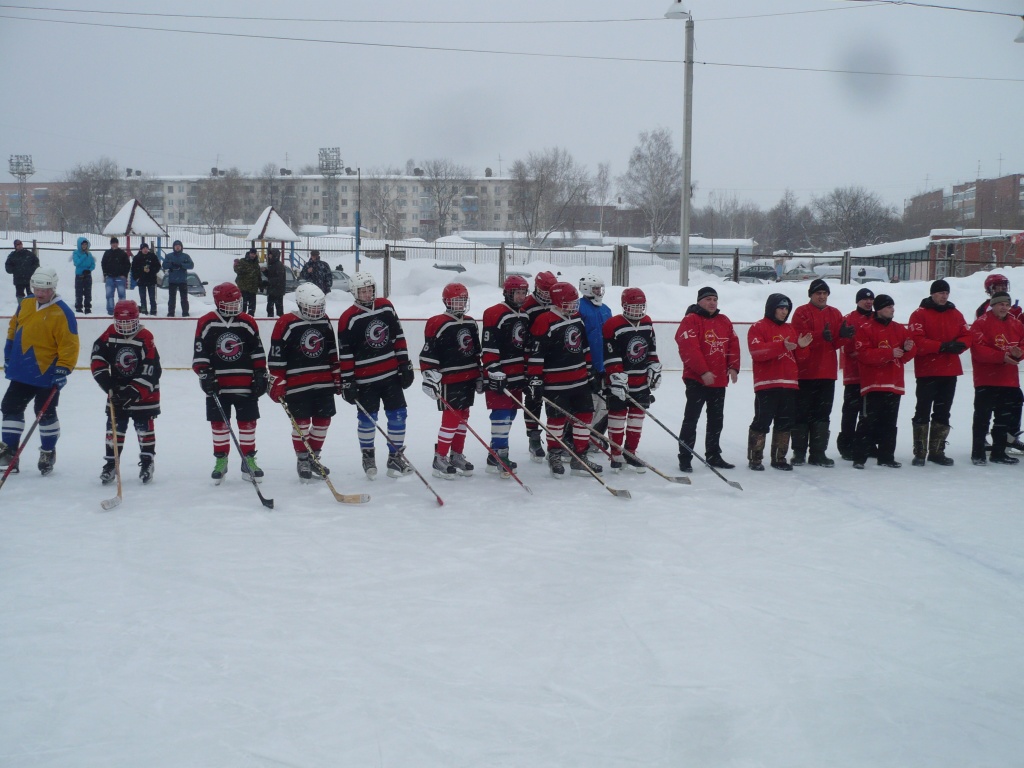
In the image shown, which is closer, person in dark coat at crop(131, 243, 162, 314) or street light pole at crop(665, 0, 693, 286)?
street light pole at crop(665, 0, 693, 286)

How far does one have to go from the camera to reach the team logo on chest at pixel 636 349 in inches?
258

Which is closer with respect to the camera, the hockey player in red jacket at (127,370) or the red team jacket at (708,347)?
the hockey player in red jacket at (127,370)

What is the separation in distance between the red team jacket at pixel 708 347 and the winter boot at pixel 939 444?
1878 millimetres

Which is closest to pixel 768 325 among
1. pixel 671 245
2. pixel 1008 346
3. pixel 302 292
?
pixel 1008 346

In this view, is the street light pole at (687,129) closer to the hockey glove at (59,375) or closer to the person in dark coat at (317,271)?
the person in dark coat at (317,271)

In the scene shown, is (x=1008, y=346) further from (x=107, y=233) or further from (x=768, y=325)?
(x=107, y=233)

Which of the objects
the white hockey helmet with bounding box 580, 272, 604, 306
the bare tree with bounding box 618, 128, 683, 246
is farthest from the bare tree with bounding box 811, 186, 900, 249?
the white hockey helmet with bounding box 580, 272, 604, 306

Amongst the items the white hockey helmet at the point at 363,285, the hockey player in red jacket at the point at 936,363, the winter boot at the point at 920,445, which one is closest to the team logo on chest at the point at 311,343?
the white hockey helmet at the point at 363,285

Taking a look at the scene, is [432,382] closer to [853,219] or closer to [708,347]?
[708,347]

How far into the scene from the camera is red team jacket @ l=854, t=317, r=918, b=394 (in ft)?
22.4

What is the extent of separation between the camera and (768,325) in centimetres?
661

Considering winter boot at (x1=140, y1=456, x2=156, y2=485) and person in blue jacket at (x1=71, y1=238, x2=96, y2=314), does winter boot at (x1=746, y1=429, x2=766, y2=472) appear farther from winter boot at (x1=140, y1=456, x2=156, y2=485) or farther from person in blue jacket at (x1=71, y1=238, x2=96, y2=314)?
person in blue jacket at (x1=71, y1=238, x2=96, y2=314)

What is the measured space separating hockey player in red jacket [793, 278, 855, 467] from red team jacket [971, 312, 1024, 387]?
111 centimetres

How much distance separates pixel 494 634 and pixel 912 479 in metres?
4.42
